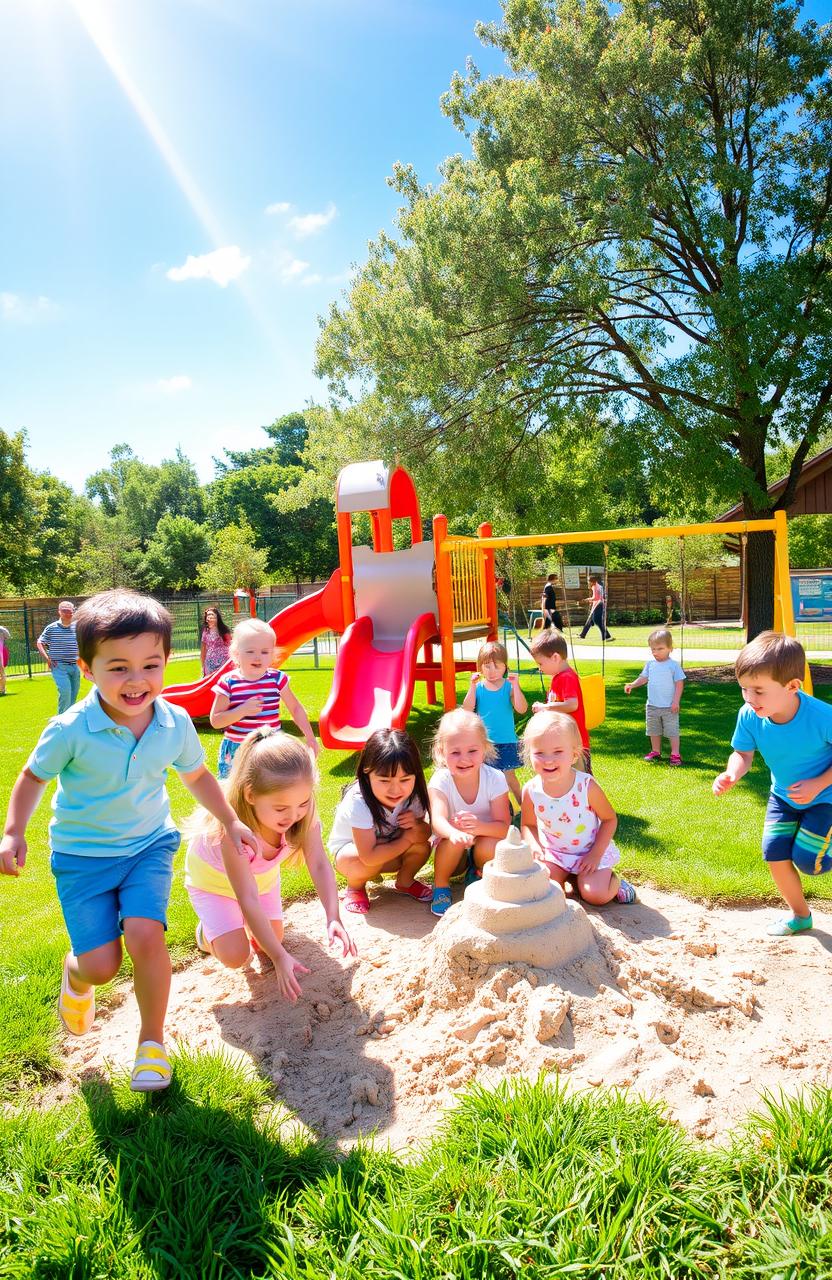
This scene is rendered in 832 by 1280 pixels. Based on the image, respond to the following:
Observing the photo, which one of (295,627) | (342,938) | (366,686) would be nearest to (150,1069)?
(342,938)

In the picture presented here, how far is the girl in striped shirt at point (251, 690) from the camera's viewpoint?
5289 mm

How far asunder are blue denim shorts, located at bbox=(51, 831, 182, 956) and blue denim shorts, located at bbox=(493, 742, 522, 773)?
361cm

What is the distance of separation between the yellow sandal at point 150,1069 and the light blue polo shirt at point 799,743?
287cm

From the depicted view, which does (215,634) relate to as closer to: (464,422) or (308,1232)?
(464,422)

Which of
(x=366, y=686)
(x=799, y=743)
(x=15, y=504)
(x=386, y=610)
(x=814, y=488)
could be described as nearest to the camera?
(x=799, y=743)

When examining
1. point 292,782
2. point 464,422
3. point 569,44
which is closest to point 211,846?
point 292,782

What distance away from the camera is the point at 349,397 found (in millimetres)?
15977

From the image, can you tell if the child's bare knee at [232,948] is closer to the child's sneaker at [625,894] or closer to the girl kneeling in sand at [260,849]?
the girl kneeling in sand at [260,849]

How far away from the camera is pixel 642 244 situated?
1158cm

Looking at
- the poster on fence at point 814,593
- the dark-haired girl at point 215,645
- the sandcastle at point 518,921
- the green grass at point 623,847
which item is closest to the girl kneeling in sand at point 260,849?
the sandcastle at point 518,921

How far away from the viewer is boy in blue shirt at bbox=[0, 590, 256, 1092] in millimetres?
2629

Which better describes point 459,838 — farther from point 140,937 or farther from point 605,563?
point 605,563

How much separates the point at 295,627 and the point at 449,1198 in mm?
9554

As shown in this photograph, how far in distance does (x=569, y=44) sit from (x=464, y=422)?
552 centimetres
